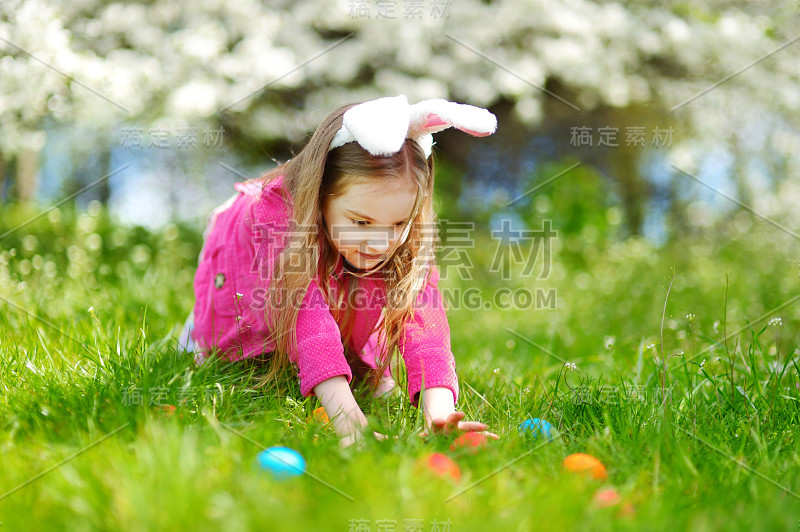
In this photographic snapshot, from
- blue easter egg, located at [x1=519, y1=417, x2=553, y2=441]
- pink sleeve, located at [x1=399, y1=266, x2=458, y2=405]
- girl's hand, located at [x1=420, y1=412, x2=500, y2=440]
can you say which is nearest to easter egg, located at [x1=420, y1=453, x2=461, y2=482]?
girl's hand, located at [x1=420, y1=412, x2=500, y2=440]

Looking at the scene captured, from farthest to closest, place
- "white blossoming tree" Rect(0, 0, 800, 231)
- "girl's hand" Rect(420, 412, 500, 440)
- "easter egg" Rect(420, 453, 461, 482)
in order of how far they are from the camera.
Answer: "white blossoming tree" Rect(0, 0, 800, 231) → "girl's hand" Rect(420, 412, 500, 440) → "easter egg" Rect(420, 453, 461, 482)

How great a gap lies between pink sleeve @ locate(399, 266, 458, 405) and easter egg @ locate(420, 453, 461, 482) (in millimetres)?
512

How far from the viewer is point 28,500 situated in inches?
52.1

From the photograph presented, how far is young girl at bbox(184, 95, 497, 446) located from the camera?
1922mm

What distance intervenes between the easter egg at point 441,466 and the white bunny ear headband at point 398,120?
2.64ft

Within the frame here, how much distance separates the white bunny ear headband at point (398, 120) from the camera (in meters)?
1.85

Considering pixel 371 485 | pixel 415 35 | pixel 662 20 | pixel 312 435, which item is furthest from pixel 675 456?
pixel 662 20

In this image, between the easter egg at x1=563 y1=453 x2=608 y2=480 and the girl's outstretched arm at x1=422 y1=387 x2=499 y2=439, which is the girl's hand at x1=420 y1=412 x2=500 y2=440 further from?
the easter egg at x1=563 y1=453 x2=608 y2=480

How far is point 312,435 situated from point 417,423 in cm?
30

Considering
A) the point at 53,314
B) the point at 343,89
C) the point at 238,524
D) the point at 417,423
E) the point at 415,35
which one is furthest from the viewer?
the point at 343,89

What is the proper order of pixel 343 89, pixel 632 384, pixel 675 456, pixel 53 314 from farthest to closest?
pixel 343 89 < pixel 53 314 < pixel 632 384 < pixel 675 456

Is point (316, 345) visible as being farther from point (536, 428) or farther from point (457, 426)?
point (536, 428)

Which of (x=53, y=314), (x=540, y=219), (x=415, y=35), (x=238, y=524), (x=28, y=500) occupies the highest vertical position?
(x=415, y=35)

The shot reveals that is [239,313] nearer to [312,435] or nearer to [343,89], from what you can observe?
[312,435]
